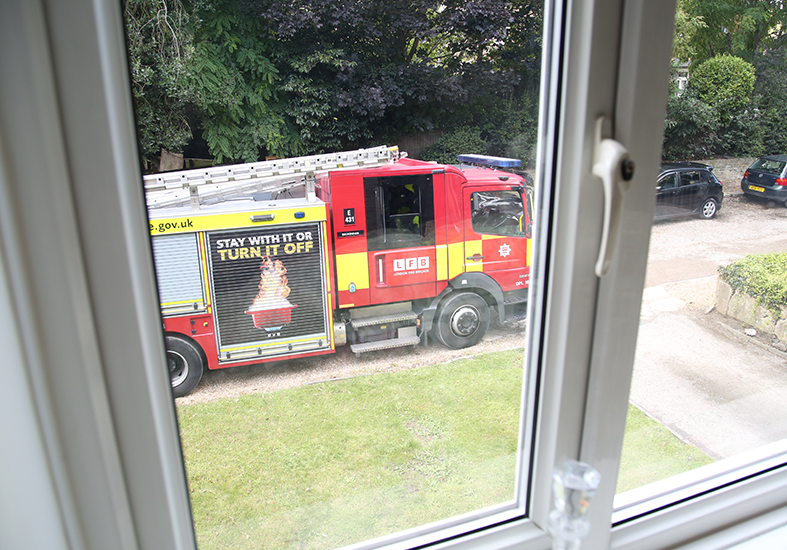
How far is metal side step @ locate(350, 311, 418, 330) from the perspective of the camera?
138 cm

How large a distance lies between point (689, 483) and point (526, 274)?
478 millimetres

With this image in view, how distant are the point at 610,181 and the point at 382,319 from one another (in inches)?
38.8

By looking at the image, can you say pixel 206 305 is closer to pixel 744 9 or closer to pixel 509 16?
pixel 509 16

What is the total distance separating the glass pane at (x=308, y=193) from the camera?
574mm

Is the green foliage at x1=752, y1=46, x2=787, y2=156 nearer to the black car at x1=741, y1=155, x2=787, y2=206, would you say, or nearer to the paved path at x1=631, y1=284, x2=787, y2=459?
the black car at x1=741, y1=155, x2=787, y2=206

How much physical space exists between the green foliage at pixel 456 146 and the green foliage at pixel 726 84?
0.34m

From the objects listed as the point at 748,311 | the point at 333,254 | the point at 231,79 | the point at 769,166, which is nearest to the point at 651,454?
the point at 748,311

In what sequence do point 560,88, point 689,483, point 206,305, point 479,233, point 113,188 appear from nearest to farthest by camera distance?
point 113,188 < point 560,88 < point 689,483 < point 206,305 < point 479,233

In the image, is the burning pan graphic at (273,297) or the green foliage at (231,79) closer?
the green foliage at (231,79)

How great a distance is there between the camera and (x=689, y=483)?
0.77 meters

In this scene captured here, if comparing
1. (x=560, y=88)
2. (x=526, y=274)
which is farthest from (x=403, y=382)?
(x=560, y=88)

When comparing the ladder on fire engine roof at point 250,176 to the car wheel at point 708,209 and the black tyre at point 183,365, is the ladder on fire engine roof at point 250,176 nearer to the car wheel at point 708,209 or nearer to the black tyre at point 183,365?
the black tyre at point 183,365

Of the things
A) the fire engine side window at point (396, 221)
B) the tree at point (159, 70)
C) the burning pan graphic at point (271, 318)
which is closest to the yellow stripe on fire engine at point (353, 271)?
the fire engine side window at point (396, 221)

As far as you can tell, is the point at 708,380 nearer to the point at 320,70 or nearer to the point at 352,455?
the point at 352,455
